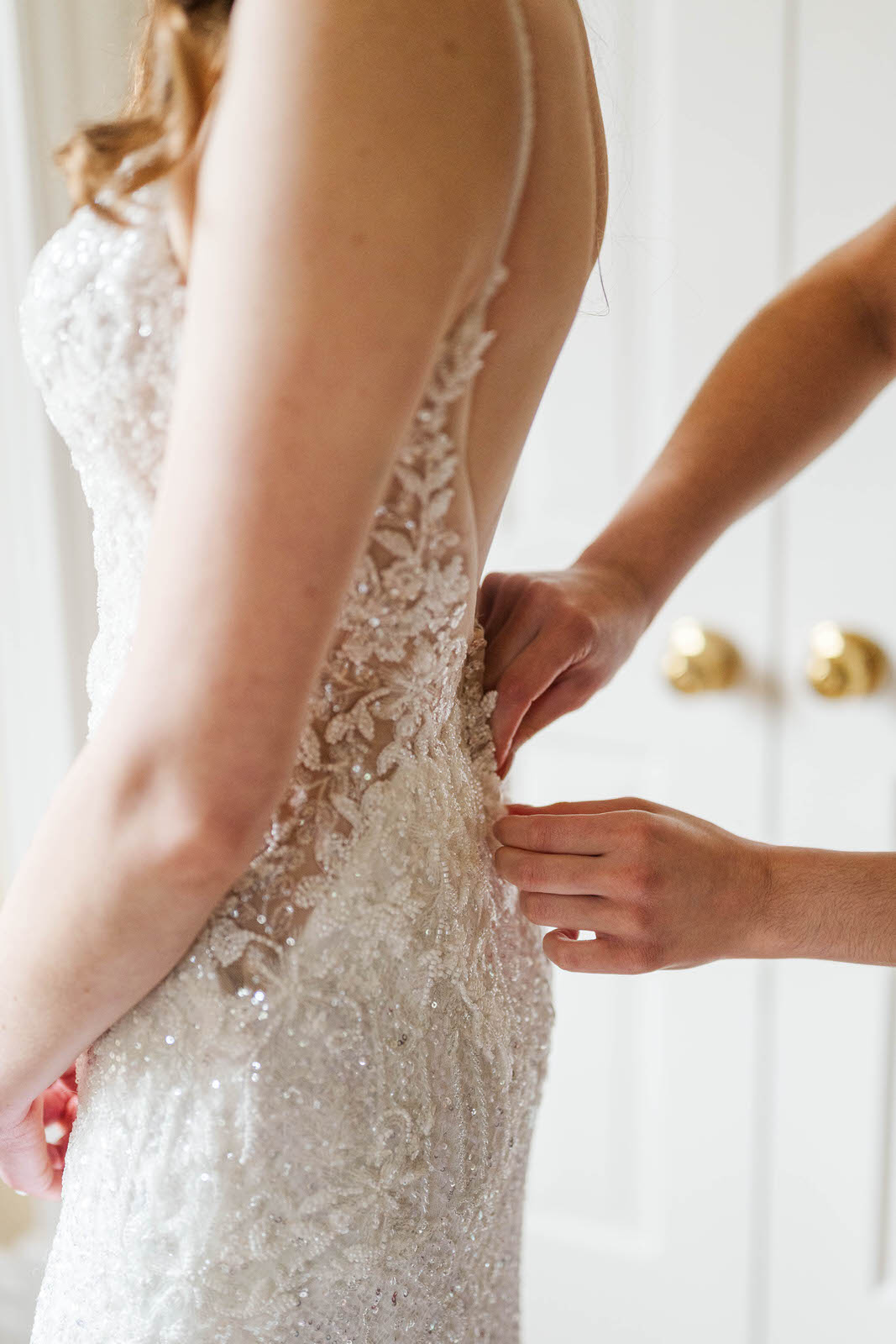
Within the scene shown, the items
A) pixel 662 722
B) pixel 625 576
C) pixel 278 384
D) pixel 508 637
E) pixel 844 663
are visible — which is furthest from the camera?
pixel 662 722

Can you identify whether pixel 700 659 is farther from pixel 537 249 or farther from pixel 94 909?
pixel 94 909

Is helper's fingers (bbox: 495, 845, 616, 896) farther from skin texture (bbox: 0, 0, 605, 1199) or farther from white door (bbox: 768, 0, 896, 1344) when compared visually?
white door (bbox: 768, 0, 896, 1344)

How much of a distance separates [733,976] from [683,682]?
37cm

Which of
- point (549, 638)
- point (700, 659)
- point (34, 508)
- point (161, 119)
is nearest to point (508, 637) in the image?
point (549, 638)

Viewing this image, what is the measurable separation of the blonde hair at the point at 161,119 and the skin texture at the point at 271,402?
0.03m

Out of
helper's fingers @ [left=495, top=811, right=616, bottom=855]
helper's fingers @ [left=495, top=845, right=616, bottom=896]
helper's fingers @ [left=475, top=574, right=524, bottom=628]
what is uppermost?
helper's fingers @ [left=475, top=574, right=524, bottom=628]

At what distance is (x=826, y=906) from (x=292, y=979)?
1.01 feet

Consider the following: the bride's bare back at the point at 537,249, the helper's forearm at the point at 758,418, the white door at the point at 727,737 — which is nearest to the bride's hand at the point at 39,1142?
the bride's bare back at the point at 537,249

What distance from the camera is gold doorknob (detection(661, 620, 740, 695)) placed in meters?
1.45

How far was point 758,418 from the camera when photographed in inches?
37.7

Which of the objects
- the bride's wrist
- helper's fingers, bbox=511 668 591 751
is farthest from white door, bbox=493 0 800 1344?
helper's fingers, bbox=511 668 591 751

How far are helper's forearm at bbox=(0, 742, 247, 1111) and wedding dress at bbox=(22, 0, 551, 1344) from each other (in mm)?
34

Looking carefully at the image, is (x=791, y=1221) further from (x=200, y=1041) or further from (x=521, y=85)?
(x=521, y=85)

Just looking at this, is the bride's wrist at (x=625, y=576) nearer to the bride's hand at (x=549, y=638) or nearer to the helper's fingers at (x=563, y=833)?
the bride's hand at (x=549, y=638)
